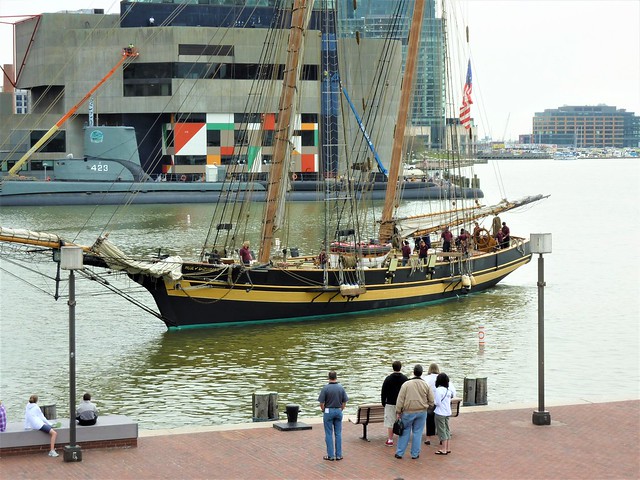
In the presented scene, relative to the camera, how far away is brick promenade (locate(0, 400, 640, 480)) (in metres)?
18.6

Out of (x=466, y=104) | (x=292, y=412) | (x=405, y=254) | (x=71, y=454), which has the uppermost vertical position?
(x=466, y=104)

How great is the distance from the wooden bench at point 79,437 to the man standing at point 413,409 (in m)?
4.56

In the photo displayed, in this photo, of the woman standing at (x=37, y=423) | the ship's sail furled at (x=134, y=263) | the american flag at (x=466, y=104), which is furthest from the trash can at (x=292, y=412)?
the american flag at (x=466, y=104)

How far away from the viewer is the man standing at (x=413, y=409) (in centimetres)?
1966

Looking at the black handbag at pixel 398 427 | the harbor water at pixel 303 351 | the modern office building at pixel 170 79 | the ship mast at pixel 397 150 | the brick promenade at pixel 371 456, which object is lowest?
the harbor water at pixel 303 351

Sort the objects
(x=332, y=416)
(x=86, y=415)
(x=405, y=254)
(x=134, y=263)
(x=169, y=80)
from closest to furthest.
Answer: (x=332, y=416), (x=86, y=415), (x=134, y=263), (x=405, y=254), (x=169, y=80)

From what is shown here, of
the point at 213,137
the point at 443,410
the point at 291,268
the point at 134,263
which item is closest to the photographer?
the point at 443,410

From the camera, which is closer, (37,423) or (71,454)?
(71,454)

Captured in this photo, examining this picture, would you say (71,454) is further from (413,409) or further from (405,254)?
(405,254)

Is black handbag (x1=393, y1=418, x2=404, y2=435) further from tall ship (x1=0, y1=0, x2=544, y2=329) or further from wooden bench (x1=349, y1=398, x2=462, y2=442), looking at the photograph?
tall ship (x1=0, y1=0, x2=544, y2=329)

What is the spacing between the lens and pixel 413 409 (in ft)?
64.7

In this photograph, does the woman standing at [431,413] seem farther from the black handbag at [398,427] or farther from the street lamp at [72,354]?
the street lamp at [72,354]

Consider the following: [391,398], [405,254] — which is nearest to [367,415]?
[391,398]

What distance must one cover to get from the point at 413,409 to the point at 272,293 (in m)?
19.6
